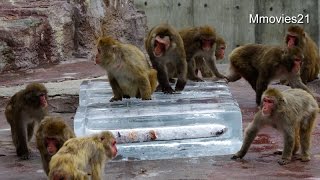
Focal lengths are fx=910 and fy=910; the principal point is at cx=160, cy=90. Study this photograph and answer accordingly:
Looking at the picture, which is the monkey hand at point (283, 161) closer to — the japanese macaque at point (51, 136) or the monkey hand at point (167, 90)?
the japanese macaque at point (51, 136)

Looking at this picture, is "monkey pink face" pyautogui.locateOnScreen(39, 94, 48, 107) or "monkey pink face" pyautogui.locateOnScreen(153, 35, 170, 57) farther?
"monkey pink face" pyautogui.locateOnScreen(153, 35, 170, 57)

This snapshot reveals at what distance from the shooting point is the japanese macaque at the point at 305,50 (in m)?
10.2

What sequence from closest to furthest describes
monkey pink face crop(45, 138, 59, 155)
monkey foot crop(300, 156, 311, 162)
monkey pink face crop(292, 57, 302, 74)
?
monkey pink face crop(45, 138, 59, 155), monkey foot crop(300, 156, 311, 162), monkey pink face crop(292, 57, 302, 74)

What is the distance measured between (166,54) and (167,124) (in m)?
1.58

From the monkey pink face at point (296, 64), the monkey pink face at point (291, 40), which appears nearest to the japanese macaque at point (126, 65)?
the monkey pink face at point (296, 64)

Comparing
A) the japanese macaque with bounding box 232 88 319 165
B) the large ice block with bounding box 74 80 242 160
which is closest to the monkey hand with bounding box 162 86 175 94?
the large ice block with bounding box 74 80 242 160

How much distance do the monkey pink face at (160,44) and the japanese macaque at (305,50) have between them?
1.45 m

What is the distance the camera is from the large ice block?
24.8ft

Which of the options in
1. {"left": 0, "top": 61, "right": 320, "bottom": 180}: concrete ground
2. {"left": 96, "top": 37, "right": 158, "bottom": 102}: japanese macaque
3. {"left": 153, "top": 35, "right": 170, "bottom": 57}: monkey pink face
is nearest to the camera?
{"left": 0, "top": 61, "right": 320, "bottom": 180}: concrete ground

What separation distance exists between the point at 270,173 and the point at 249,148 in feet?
2.97

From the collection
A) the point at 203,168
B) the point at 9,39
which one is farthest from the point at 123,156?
the point at 9,39

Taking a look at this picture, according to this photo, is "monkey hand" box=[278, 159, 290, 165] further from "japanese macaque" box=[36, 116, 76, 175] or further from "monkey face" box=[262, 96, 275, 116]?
"japanese macaque" box=[36, 116, 76, 175]

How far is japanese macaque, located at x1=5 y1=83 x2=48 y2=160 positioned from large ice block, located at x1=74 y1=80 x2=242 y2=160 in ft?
1.12

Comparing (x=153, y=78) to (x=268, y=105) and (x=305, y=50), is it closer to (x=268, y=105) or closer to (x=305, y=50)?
(x=268, y=105)
